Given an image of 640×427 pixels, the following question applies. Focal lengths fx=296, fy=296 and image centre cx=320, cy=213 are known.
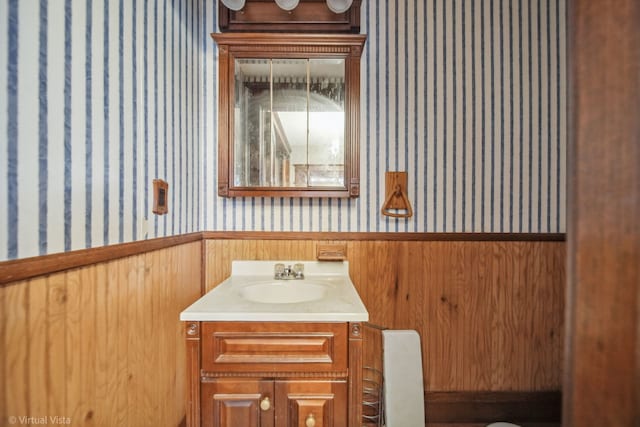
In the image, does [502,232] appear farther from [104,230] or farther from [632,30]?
[104,230]

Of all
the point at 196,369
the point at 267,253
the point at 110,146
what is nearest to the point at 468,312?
the point at 267,253

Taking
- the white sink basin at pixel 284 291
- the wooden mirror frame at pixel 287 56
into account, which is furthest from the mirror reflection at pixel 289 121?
the white sink basin at pixel 284 291

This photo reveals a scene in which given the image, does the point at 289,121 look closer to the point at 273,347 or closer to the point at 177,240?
the point at 177,240

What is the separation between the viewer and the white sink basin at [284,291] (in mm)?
1407

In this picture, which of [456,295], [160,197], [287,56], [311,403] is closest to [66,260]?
[160,197]

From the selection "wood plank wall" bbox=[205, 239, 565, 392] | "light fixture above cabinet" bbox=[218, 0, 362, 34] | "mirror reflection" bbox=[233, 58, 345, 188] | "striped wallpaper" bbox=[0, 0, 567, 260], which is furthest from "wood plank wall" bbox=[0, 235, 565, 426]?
"light fixture above cabinet" bbox=[218, 0, 362, 34]

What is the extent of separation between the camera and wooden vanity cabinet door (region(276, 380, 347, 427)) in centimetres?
100

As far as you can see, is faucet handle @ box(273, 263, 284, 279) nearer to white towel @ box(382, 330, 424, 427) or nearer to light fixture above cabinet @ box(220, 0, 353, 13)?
white towel @ box(382, 330, 424, 427)

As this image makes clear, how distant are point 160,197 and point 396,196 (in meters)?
1.14

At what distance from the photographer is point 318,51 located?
151cm

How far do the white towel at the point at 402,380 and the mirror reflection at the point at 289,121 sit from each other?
87 cm

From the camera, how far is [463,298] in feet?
5.45

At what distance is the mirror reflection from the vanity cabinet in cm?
77

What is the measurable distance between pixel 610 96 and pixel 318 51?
1485mm
